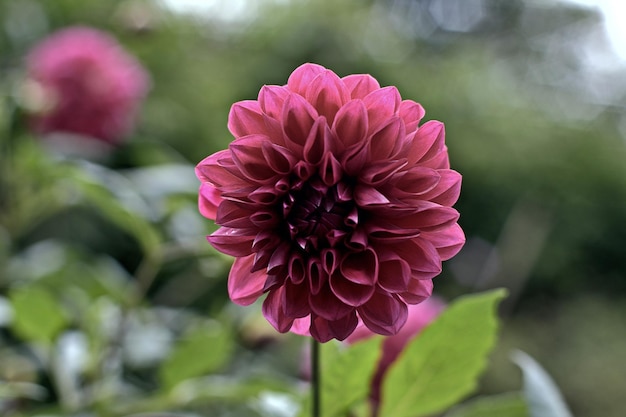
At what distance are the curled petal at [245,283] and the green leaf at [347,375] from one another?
0.09 metres

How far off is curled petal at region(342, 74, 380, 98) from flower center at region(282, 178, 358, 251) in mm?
41

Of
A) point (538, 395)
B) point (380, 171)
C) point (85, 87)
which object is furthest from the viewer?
point (85, 87)

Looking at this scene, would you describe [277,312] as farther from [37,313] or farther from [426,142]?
[37,313]

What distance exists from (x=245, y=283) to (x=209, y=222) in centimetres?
31

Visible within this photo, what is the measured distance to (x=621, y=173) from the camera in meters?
2.00

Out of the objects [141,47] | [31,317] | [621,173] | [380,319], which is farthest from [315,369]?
[621,173]

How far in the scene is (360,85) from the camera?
1.00ft

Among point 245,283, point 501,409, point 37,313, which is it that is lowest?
point 37,313

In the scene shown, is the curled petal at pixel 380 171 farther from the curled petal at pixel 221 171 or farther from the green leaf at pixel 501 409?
the green leaf at pixel 501 409

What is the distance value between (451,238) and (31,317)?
42 cm

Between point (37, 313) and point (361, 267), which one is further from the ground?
point (361, 267)

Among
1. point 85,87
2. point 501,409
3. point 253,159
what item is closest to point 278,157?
point 253,159

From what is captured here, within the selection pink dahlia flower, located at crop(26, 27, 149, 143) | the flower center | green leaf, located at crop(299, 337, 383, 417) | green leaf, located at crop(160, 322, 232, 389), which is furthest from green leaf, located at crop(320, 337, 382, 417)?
pink dahlia flower, located at crop(26, 27, 149, 143)

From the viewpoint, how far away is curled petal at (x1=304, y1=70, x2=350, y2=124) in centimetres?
29
